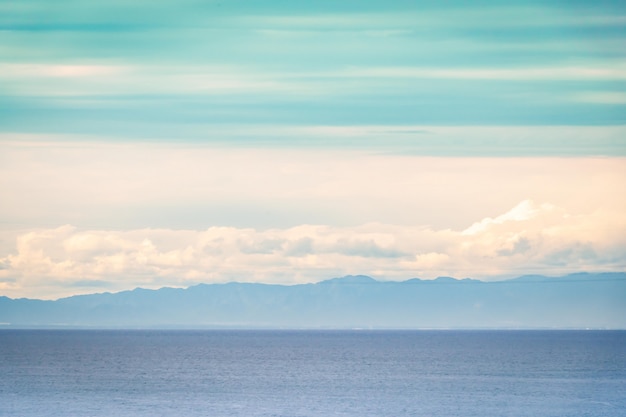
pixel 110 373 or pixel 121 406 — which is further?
pixel 110 373

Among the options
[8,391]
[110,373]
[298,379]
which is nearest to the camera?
[8,391]

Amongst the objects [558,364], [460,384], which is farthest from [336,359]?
[460,384]

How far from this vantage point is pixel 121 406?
75.5 m

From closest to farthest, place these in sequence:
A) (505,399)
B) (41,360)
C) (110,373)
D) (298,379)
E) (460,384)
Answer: (505,399)
(460,384)
(298,379)
(110,373)
(41,360)

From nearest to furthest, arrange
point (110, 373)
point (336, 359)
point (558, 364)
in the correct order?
1. point (110, 373)
2. point (558, 364)
3. point (336, 359)

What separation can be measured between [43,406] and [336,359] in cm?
8209

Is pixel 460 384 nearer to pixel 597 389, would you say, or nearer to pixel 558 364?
pixel 597 389

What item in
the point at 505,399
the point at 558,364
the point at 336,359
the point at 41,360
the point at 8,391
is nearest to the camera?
the point at 505,399

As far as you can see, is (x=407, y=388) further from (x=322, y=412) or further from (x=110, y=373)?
(x=110, y=373)

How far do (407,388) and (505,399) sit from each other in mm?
12475

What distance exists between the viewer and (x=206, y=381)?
337 ft

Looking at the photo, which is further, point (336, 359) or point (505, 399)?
point (336, 359)

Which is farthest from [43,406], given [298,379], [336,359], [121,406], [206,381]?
[336,359]

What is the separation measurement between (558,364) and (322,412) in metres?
70.3
